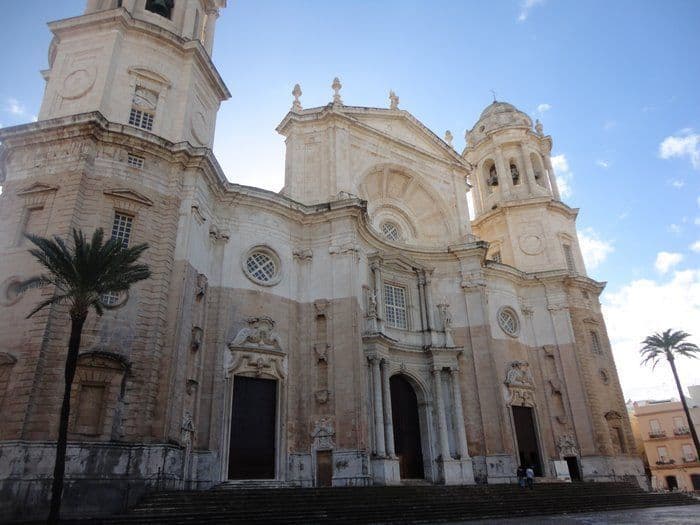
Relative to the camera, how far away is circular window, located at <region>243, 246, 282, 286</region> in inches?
904

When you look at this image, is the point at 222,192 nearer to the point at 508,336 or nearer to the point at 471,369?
the point at 471,369

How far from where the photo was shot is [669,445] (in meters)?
49.5

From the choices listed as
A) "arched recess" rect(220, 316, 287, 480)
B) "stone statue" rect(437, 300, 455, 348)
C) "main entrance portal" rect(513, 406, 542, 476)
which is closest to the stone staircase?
"arched recess" rect(220, 316, 287, 480)

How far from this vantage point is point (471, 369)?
2712cm

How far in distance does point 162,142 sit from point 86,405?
9564 millimetres

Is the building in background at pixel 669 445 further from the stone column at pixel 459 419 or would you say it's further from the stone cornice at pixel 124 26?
the stone cornice at pixel 124 26

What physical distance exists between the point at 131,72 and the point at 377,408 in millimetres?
17222

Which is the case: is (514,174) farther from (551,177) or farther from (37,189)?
(37,189)

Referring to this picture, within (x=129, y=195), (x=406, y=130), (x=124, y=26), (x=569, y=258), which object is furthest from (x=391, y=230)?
(x=124, y=26)

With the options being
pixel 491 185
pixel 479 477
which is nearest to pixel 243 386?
pixel 479 477

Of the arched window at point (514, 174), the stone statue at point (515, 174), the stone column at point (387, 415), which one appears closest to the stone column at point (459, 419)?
the stone column at point (387, 415)

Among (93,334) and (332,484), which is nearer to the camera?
(93,334)

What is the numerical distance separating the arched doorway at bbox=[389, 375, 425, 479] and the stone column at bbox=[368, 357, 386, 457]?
2.44 metres

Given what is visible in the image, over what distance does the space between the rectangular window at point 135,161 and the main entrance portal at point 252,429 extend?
8.81 metres
